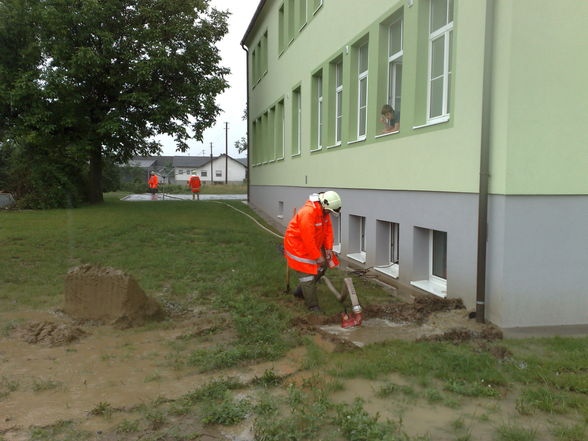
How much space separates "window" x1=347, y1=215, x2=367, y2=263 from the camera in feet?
34.2

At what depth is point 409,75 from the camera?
25.3ft

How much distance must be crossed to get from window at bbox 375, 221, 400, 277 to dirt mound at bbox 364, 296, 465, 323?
236 centimetres

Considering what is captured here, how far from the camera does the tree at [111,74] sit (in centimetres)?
1970

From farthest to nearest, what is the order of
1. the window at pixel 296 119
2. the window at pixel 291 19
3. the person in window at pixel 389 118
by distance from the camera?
the window at pixel 291 19
the window at pixel 296 119
the person in window at pixel 389 118

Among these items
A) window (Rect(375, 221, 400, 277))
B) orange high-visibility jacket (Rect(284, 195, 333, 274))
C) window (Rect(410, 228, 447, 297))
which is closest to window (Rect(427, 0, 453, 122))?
window (Rect(410, 228, 447, 297))

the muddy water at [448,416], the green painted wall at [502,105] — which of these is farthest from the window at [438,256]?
the muddy water at [448,416]

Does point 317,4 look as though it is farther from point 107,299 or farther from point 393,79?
point 107,299

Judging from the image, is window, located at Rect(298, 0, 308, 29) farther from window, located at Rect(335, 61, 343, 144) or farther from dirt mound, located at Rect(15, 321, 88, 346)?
dirt mound, located at Rect(15, 321, 88, 346)

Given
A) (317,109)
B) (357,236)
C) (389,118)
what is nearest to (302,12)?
(317,109)

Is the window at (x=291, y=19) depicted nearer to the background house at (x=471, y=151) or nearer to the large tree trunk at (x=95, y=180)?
the background house at (x=471, y=151)

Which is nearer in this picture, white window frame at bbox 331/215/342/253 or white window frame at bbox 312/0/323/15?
white window frame at bbox 331/215/342/253

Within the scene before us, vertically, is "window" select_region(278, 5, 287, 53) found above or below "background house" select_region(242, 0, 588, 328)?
above

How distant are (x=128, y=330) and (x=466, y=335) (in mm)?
3742

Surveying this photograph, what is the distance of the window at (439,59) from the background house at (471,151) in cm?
2
